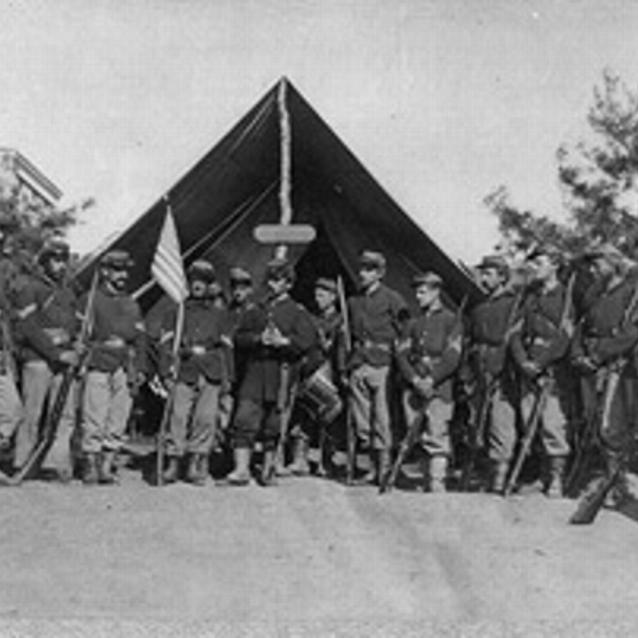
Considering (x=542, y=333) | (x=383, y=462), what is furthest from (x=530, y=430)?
(x=383, y=462)

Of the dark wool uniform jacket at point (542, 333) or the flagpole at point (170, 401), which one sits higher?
the dark wool uniform jacket at point (542, 333)

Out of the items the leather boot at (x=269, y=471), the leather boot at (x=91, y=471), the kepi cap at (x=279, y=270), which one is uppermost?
the kepi cap at (x=279, y=270)

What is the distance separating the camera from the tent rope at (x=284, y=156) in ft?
32.9

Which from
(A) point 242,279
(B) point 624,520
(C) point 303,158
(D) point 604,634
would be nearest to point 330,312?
(A) point 242,279

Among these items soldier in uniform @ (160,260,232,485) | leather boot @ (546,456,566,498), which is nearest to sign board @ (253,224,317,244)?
soldier in uniform @ (160,260,232,485)

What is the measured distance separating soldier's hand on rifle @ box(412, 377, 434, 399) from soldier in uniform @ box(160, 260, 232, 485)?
1.34 m

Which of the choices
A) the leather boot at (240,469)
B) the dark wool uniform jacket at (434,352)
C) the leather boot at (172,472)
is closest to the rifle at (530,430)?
the dark wool uniform jacket at (434,352)

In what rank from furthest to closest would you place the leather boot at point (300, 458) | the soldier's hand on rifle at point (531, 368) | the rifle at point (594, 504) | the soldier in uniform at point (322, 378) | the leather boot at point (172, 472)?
the leather boot at point (300, 458) < the soldier in uniform at point (322, 378) < the leather boot at point (172, 472) < the soldier's hand on rifle at point (531, 368) < the rifle at point (594, 504)

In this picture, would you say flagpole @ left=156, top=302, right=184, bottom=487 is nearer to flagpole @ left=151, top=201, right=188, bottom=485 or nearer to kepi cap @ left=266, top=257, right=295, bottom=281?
flagpole @ left=151, top=201, right=188, bottom=485

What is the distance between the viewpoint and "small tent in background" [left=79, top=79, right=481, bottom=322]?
10.2m

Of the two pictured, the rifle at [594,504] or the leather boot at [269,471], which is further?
the leather boot at [269,471]

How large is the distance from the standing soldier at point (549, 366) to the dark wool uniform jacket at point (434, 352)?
0.44 m

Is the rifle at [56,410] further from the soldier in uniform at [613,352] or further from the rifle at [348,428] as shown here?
the soldier in uniform at [613,352]

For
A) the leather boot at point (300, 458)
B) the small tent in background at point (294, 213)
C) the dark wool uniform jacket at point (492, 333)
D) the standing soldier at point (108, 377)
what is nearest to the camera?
the standing soldier at point (108, 377)
